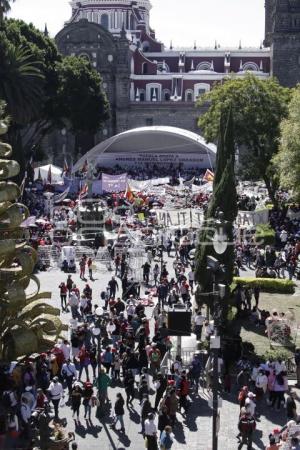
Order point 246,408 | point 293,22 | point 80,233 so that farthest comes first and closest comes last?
point 293,22
point 80,233
point 246,408

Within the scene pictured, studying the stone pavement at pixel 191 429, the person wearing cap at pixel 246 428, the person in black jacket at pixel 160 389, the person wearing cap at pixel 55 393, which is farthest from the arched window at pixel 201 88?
the person wearing cap at pixel 246 428

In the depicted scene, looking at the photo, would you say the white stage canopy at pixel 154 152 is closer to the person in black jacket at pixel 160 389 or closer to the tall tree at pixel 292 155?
the tall tree at pixel 292 155

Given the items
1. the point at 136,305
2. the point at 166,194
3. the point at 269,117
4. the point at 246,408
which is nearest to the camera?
the point at 246,408

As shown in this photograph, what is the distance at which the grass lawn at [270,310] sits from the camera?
25.2 m

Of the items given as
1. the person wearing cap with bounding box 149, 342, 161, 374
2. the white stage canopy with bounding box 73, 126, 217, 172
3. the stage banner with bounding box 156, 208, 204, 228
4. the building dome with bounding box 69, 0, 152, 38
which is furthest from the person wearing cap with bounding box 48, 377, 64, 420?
the building dome with bounding box 69, 0, 152, 38

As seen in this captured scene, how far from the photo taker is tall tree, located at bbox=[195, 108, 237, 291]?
24.5m

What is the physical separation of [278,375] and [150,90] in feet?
231

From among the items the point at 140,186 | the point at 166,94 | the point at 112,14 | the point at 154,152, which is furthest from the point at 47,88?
the point at 112,14

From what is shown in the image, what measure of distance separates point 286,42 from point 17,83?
113ft

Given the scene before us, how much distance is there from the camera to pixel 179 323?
22547 mm

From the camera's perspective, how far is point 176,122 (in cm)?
8688

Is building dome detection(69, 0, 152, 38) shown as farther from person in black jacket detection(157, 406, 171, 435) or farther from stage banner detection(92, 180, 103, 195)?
person in black jacket detection(157, 406, 171, 435)

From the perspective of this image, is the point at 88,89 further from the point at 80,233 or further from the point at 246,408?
the point at 246,408

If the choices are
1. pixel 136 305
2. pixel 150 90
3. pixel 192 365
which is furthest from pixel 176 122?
pixel 192 365
